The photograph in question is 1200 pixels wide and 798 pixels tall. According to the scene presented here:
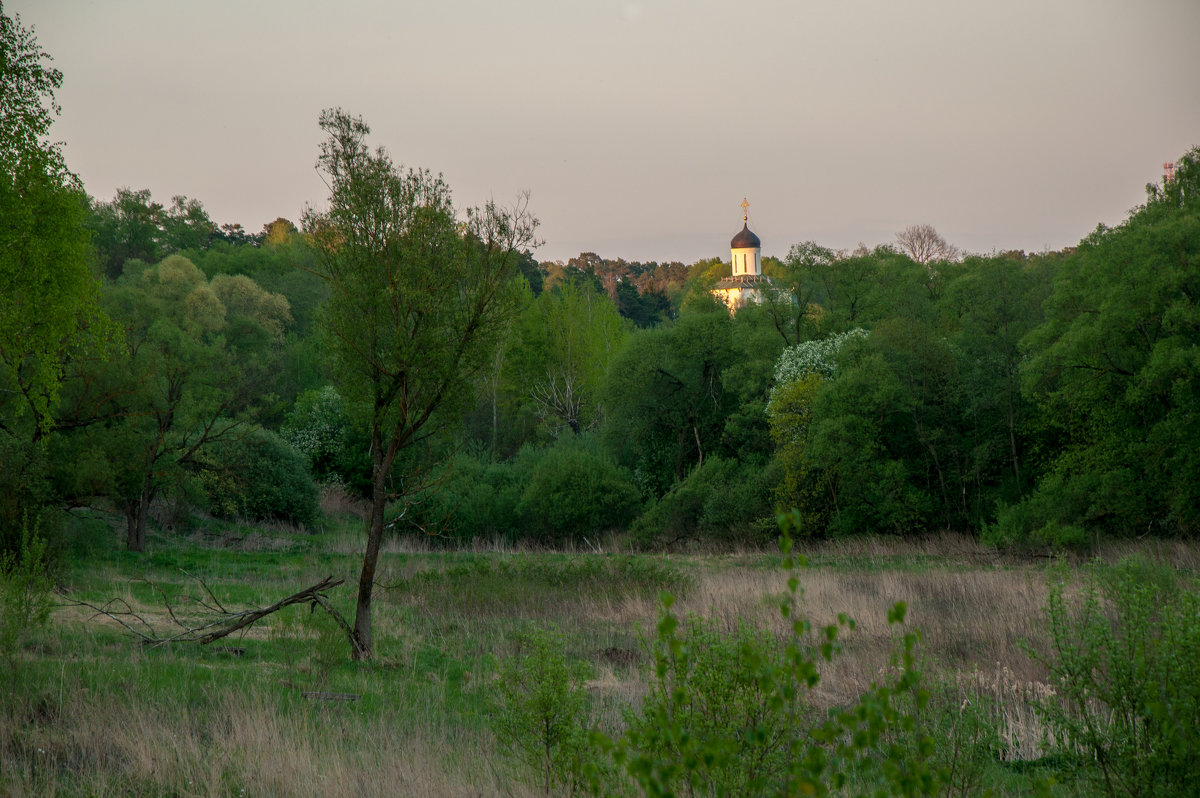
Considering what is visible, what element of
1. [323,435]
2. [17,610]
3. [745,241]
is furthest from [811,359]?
[745,241]

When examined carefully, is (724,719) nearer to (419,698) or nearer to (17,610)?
(419,698)

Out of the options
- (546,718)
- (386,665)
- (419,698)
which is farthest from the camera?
(386,665)

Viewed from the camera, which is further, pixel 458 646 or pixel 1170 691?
pixel 458 646

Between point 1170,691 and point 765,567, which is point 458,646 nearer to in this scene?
point 1170,691

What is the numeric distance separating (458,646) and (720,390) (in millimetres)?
24826

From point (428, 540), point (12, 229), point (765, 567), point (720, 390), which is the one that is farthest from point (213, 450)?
point (720, 390)

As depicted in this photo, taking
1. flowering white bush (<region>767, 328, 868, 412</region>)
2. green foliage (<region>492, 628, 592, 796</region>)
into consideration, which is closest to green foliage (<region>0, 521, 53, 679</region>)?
green foliage (<region>492, 628, 592, 796</region>)

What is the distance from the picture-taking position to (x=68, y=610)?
12773 mm

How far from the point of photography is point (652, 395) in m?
34.7

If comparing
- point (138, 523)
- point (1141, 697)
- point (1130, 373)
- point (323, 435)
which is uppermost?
point (1130, 373)

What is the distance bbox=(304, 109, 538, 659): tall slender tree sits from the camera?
9758mm

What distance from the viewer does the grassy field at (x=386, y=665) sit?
591 cm

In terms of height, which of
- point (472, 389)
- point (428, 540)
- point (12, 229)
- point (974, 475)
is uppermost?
point (12, 229)

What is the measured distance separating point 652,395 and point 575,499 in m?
5.35
